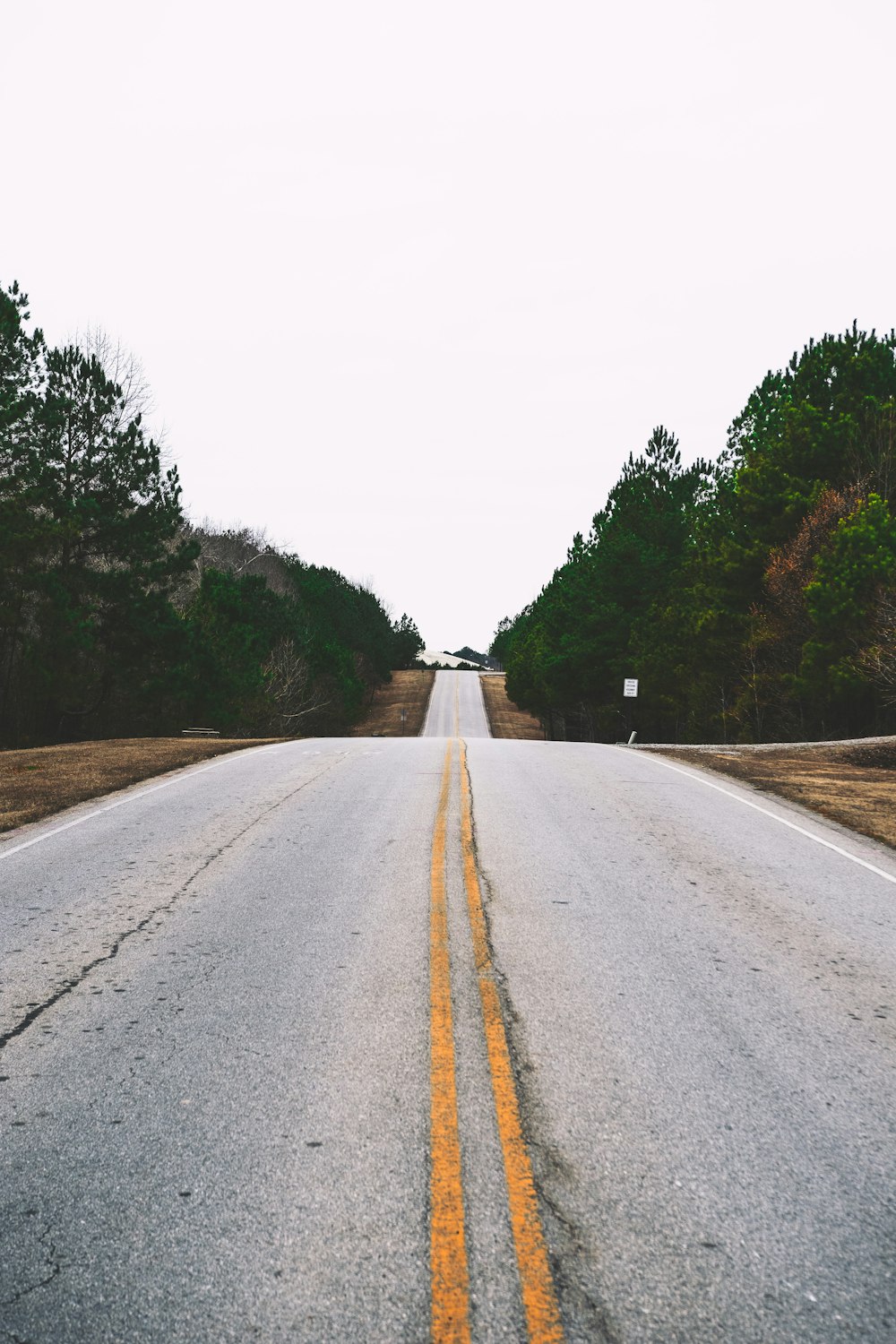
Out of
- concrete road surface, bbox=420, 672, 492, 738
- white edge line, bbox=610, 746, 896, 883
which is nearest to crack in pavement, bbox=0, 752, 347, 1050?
white edge line, bbox=610, 746, 896, 883

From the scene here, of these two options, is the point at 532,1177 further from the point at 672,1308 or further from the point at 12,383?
the point at 12,383

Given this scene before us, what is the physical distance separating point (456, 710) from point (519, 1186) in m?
79.3

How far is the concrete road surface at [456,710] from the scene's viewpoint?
66.8 m

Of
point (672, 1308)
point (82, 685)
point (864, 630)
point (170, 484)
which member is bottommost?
point (672, 1308)

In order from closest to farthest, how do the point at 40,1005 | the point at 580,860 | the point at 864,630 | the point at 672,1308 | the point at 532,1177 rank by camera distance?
the point at 672,1308 < the point at 532,1177 < the point at 40,1005 < the point at 580,860 < the point at 864,630

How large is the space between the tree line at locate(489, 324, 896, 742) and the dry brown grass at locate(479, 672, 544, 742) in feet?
44.1

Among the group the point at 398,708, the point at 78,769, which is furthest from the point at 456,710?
the point at 78,769

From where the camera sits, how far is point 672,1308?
2730 millimetres

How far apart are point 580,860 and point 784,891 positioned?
1925 mm

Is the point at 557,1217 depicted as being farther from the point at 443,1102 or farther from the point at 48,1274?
the point at 48,1274

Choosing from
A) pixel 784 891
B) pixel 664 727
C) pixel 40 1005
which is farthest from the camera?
pixel 664 727

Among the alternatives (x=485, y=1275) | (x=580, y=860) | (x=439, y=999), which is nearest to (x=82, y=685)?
(x=580, y=860)

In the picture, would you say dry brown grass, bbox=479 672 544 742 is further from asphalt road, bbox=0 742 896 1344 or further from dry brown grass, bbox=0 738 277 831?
asphalt road, bbox=0 742 896 1344

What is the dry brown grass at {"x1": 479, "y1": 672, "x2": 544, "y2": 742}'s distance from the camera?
227 feet
